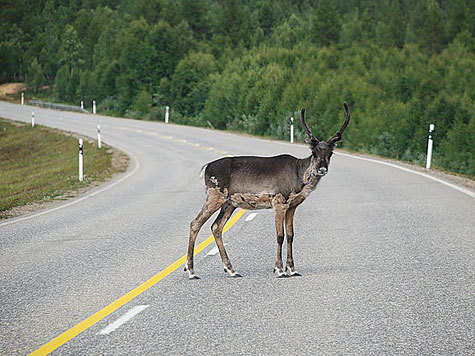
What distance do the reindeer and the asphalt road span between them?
1.76 feet

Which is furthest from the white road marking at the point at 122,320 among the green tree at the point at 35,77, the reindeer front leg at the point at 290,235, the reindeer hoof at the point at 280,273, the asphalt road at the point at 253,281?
the green tree at the point at 35,77

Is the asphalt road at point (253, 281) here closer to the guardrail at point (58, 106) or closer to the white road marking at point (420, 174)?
the white road marking at point (420, 174)

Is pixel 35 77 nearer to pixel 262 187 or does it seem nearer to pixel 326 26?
pixel 326 26

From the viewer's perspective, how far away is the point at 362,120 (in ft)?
109

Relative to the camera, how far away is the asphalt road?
5.64 meters

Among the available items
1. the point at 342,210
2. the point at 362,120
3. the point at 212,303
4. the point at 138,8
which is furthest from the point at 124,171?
the point at 138,8

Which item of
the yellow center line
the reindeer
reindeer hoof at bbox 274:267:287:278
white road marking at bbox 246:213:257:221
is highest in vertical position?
the reindeer

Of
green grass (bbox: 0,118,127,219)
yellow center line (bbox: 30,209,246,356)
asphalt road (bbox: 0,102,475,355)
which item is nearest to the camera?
yellow center line (bbox: 30,209,246,356)

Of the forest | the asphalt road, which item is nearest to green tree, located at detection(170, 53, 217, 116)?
the forest

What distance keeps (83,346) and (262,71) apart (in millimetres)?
45610

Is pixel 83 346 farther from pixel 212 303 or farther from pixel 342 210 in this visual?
pixel 342 210

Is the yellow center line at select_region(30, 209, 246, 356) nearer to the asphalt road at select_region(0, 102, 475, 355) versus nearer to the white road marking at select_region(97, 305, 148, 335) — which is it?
the asphalt road at select_region(0, 102, 475, 355)

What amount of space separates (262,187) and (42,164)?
26.1 meters

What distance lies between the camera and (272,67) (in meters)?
48.2
